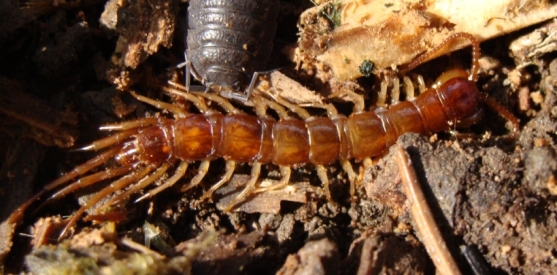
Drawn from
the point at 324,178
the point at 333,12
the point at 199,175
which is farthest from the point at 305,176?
the point at 333,12

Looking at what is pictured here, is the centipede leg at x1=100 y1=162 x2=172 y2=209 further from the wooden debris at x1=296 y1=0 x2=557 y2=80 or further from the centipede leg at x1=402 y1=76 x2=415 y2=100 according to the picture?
the centipede leg at x1=402 y1=76 x2=415 y2=100

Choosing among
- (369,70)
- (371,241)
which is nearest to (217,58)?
(369,70)

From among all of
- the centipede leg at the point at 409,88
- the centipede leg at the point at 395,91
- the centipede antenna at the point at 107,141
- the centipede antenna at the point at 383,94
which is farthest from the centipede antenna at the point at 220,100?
the centipede leg at the point at 409,88

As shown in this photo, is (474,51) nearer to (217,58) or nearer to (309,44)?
(309,44)

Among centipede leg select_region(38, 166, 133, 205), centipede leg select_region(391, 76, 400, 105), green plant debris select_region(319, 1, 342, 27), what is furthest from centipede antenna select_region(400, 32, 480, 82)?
centipede leg select_region(38, 166, 133, 205)

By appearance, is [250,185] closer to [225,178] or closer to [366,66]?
[225,178]

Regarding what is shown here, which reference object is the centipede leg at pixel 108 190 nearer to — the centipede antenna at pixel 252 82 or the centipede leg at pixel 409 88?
the centipede antenna at pixel 252 82
